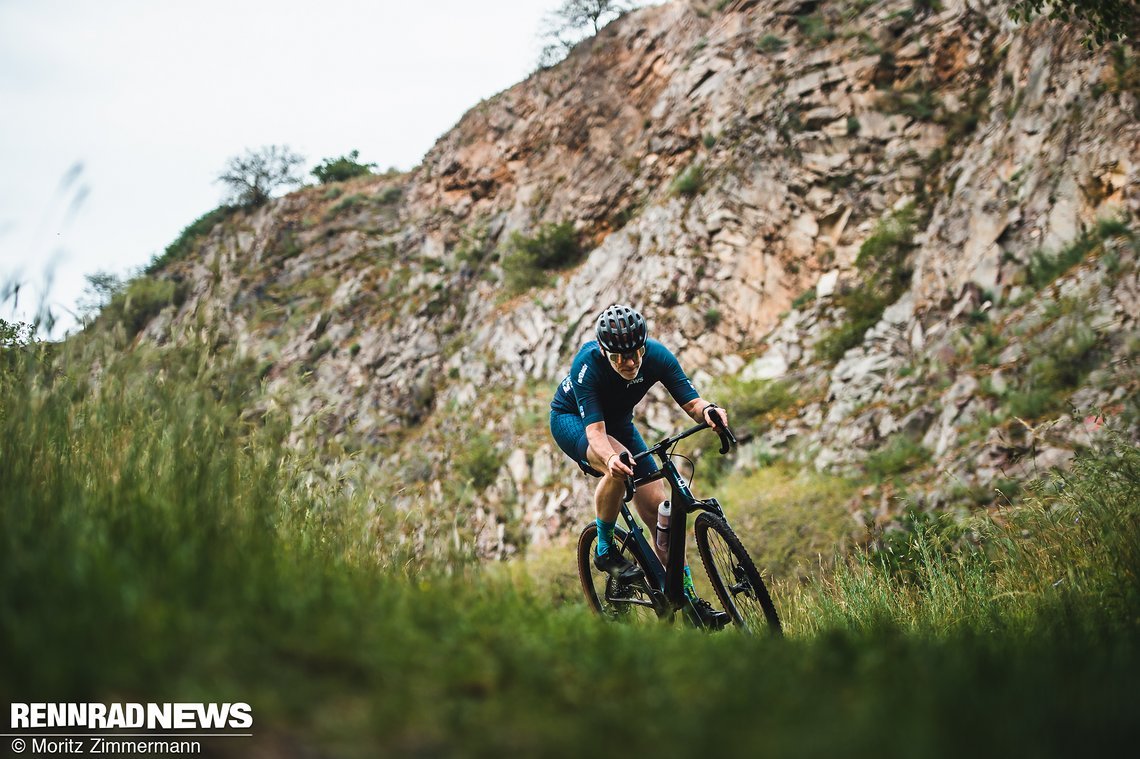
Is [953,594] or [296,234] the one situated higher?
[296,234]

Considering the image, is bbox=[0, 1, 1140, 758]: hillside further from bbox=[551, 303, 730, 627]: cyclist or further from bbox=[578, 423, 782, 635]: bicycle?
bbox=[551, 303, 730, 627]: cyclist

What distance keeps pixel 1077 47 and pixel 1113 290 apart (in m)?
5.98

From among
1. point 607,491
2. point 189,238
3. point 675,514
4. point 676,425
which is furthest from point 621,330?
point 189,238

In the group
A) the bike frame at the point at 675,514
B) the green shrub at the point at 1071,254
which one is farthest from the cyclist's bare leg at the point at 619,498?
the green shrub at the point at 1071,254

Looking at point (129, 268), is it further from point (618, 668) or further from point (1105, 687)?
point (1105, 687)

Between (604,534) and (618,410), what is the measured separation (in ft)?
2.95

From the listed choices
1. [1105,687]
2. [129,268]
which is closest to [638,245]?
[129,268]

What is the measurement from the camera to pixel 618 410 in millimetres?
5340

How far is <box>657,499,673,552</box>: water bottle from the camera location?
4.96 metres

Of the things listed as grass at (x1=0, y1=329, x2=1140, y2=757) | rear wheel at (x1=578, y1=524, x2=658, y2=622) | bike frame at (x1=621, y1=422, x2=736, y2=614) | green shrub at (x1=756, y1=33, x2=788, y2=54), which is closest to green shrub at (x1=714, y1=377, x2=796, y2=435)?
rear wheel at (x1=578, y1=524, x2=658, y2=622)

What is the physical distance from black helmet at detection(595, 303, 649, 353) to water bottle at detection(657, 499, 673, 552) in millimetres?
1087

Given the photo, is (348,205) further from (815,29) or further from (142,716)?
(142,716)

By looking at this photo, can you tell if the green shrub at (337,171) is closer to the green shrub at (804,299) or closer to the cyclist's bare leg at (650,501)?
the green shrub at (804,299)

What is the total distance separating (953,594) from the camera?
4.52 m
